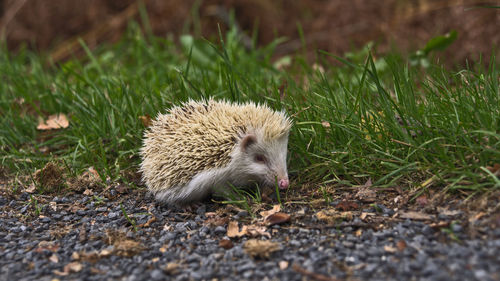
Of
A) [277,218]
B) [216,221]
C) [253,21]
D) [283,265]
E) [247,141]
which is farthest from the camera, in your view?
[253,21]

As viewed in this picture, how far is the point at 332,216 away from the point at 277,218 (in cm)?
41

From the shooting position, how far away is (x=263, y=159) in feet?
13.5

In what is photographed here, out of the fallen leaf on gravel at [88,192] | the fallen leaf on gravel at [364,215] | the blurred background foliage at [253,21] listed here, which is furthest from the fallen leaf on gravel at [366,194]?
the blurred background foliage at [253,21]

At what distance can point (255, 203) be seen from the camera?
12.7 feet

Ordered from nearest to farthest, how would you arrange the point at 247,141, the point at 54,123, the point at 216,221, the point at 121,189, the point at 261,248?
the point at 261,248 < the point at 216,221 < the point at 247,141 < the point at 121,189 < the point at 54,123

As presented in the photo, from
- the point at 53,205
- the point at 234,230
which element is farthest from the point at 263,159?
the point at 53,205

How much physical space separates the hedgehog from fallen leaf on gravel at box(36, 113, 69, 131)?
192cm

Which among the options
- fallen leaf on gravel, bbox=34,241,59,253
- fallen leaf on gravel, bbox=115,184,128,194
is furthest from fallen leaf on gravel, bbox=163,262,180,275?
fallen leaf on gravel, bbox=115,184,128,194

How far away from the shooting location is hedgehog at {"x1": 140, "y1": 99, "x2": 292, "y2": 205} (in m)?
3.94

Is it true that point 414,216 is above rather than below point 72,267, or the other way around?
below

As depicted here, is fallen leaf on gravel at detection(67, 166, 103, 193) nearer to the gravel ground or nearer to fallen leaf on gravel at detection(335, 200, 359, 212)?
the gravel ground

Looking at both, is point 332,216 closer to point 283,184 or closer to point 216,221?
point 283,184

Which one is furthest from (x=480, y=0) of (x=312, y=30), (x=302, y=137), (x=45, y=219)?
(x=45, y=219)

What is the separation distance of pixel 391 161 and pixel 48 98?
4.31 m
